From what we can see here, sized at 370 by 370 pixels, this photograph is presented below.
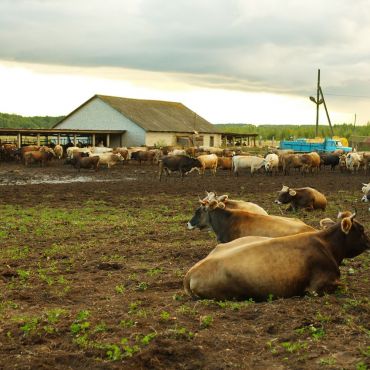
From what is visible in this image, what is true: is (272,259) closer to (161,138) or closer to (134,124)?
(134,124)

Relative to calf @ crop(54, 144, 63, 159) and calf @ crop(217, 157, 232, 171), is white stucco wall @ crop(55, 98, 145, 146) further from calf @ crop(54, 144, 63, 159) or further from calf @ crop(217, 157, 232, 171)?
calf @ crop(217, 157, 232, 171)

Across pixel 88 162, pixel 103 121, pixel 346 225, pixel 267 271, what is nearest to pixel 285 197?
pixel 346 225

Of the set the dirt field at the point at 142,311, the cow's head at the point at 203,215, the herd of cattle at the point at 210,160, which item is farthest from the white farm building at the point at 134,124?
the cow's head at the point at 203,215

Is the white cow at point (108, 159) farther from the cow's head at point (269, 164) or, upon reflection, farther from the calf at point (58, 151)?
the cow's head at point (269, 164)

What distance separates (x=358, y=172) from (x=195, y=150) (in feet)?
48.8

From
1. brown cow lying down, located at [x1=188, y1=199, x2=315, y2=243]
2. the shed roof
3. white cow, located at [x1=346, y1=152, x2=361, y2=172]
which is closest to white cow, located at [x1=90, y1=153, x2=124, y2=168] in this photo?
white cow, located at [x1=346, y1=152, x2=361, y2=172]

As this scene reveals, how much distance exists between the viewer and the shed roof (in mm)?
59728

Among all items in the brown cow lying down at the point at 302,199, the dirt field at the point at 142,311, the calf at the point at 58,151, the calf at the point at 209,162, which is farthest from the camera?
the calf at the point at 58,151

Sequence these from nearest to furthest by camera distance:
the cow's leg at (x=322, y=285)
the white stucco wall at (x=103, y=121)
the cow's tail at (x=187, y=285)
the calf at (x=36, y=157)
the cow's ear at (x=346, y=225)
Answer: the cow's leg at (x=322, y=285) < the cow's tail at (x=187, y=285) < the cow's ear at (x=346, y=225) < the calf at (x=36, y=157) < the white stucco wall at (x=103, y=121)

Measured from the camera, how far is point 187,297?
7555 millimetres

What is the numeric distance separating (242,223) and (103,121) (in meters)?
52.2

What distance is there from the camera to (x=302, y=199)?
1692cm

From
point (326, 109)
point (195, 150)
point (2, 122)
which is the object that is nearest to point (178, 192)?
point (195, 150)

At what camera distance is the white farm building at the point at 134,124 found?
58.3m
